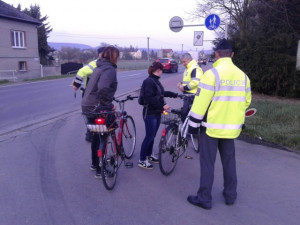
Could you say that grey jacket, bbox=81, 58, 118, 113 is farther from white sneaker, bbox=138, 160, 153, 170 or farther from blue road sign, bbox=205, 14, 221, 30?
blue road sign, bbox=205, 14, 221, 30

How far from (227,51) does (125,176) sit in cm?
242

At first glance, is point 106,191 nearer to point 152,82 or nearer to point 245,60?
point 152,82

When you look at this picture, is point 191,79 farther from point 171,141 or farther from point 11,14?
point 11,14

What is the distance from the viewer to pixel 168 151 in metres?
4.66

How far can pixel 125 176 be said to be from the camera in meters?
4.56

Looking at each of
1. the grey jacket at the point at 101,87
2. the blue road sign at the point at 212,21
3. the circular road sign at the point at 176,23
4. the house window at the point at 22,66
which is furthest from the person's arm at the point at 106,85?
the house window at the point at 22,66

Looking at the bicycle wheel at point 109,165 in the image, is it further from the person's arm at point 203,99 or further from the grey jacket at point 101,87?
the person's arm at point 203,99

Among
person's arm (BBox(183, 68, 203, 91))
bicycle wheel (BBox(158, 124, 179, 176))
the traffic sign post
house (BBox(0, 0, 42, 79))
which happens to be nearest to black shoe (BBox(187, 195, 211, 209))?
bicycle wheel (BBox(158, 124, 179, 176))

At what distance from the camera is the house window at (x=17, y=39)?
2866 cm

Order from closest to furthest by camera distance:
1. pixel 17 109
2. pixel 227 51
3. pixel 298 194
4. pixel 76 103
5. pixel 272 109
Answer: pixel 227 51
pixel 298 194
pixel 272 109
pixel 17 109
pixel 76 103

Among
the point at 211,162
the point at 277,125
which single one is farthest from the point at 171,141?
the point at 277,125

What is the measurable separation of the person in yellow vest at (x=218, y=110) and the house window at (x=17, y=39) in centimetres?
2945

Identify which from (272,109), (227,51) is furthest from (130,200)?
(272,109)

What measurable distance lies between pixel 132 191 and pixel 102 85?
1.52 m
